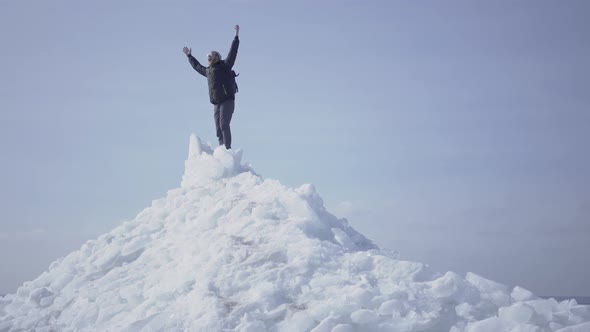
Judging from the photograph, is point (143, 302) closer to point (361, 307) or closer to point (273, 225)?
point (273, 225)

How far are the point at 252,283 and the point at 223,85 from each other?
254 inches

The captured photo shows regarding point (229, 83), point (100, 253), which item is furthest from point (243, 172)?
point (100, 253)

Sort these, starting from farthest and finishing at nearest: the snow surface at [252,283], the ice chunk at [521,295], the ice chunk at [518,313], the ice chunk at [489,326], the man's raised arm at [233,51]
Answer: the man's raised arm at [233,51] → the ice chunk at [521,295] → the snow surface at [252,283] → the ice chunk at [518,313] → the ice chunk at [489,326]

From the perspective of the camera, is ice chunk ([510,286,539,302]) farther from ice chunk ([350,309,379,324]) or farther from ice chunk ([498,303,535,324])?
ice chunk ([350,309,379,324])

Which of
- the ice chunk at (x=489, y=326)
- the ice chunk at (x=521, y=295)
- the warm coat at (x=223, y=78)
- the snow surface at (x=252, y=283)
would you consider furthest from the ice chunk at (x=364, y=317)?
the warm coat at (x=223, y=78)

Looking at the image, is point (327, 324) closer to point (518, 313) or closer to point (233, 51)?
point (518, 313)

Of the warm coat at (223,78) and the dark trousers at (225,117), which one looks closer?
the warm coat at (223,78)

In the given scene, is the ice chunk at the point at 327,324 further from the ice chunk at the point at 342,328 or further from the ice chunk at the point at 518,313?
the ice chunk at the point at 518,313

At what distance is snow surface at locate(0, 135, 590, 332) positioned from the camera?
7109mm

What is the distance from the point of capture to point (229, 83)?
1331 centimetres

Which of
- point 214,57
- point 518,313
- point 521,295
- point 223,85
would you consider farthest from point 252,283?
point 214,57

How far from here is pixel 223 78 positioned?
522 inches

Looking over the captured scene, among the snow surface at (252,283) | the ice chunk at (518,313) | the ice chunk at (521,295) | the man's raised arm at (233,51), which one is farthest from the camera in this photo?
the man's raised arm at (233,51)

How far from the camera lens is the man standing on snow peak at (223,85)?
13.2 metres
